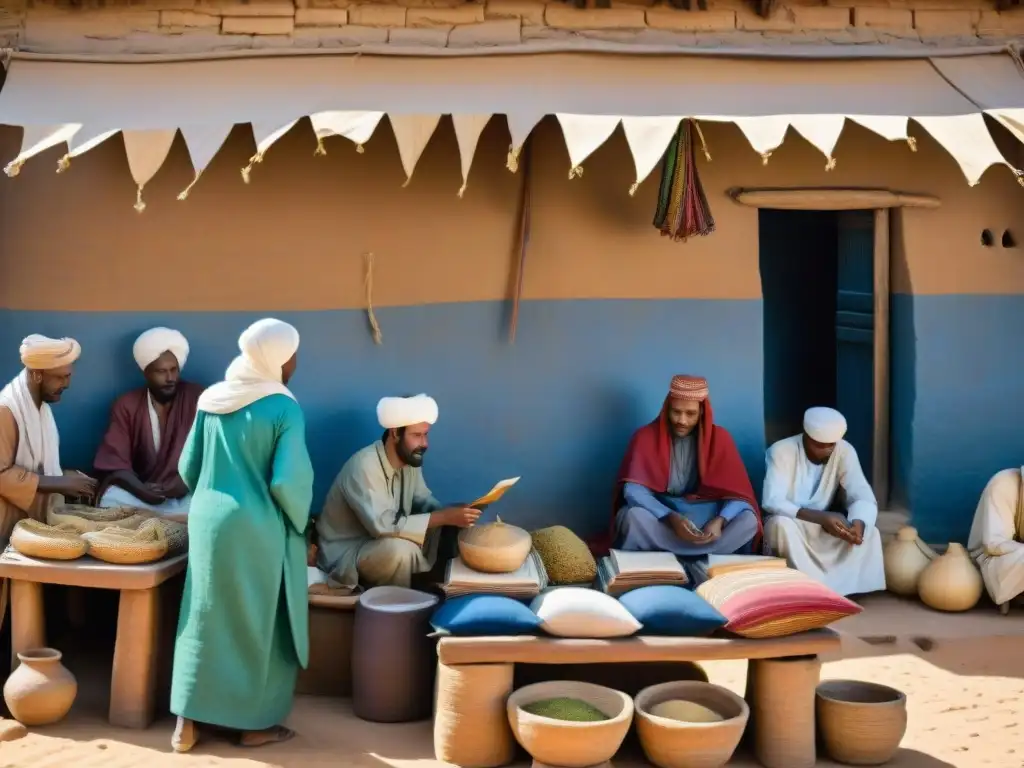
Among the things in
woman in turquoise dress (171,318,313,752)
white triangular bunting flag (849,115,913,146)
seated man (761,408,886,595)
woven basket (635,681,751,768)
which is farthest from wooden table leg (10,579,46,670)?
white triangular bunting flag (849,115,913,146)

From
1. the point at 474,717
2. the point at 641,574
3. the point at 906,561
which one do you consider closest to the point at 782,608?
the point at 641,574

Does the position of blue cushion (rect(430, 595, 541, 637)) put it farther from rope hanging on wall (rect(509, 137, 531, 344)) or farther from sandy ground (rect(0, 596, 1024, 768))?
rope hanging on wall (rect(509, 137, 531, 344))

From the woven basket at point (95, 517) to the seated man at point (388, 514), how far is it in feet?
2.74

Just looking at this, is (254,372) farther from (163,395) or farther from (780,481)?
(780,481)

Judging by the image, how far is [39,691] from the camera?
524 cm

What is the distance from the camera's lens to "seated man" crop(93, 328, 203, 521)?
6500 millimetres

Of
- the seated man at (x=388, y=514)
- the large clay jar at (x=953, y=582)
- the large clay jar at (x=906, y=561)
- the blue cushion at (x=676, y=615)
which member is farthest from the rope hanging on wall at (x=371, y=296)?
the large clay jar at (x=953, y=582)

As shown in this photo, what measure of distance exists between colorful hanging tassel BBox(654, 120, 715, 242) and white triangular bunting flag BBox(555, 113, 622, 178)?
58 cm

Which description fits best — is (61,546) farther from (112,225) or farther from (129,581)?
(112,225)

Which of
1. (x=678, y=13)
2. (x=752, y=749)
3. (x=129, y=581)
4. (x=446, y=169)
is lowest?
(x=752, y=749)

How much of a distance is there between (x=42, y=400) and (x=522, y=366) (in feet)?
7.98

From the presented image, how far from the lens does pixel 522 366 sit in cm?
712

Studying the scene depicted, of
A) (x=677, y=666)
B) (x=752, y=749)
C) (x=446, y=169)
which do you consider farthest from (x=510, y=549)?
(x=446, y=169)

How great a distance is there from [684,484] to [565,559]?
113cm
